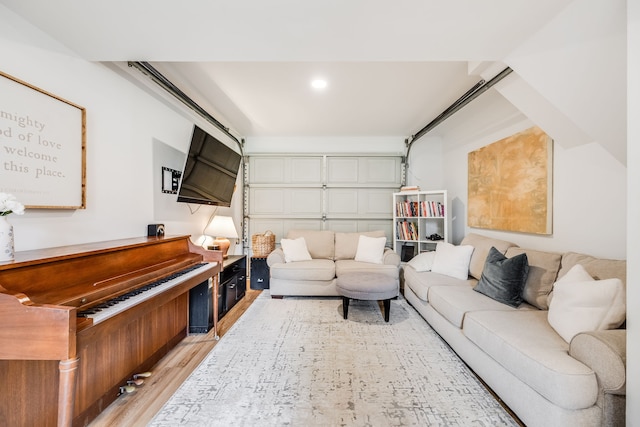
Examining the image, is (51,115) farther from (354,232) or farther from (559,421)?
(354,232)

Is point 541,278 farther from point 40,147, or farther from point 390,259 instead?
point 40,147

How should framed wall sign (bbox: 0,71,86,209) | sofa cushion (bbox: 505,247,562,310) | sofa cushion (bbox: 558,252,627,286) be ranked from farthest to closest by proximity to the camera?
sofa cushion (bbox: 505,247,562,310)
sofa cushion (bbox: 558,252,627,286)
framed wall sign (bbox: 0,71,86,209)

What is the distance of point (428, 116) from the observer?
3.38 m

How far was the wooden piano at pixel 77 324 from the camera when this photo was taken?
0.96 m

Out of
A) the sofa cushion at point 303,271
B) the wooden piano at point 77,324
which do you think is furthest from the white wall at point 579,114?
the wooden piano at point 77,324

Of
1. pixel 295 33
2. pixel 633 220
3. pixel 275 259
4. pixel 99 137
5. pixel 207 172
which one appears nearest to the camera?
pixel 633 220

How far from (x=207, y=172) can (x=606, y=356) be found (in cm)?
301

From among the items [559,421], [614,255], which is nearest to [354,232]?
[614,255]

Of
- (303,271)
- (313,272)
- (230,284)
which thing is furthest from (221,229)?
(313,272)

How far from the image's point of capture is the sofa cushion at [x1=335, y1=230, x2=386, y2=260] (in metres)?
3.85

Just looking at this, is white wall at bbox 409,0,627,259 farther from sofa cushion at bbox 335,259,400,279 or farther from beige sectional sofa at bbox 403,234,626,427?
sofa cushion at bbox 335,259,400,279

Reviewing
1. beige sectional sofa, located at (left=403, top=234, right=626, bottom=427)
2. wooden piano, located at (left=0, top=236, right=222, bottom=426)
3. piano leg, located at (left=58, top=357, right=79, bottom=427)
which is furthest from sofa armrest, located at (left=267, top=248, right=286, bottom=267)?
piano leg, located at (left=58, top=357, right=79, bottom=427)

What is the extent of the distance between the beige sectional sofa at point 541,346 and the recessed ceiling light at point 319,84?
2205mm

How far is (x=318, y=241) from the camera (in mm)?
3914
